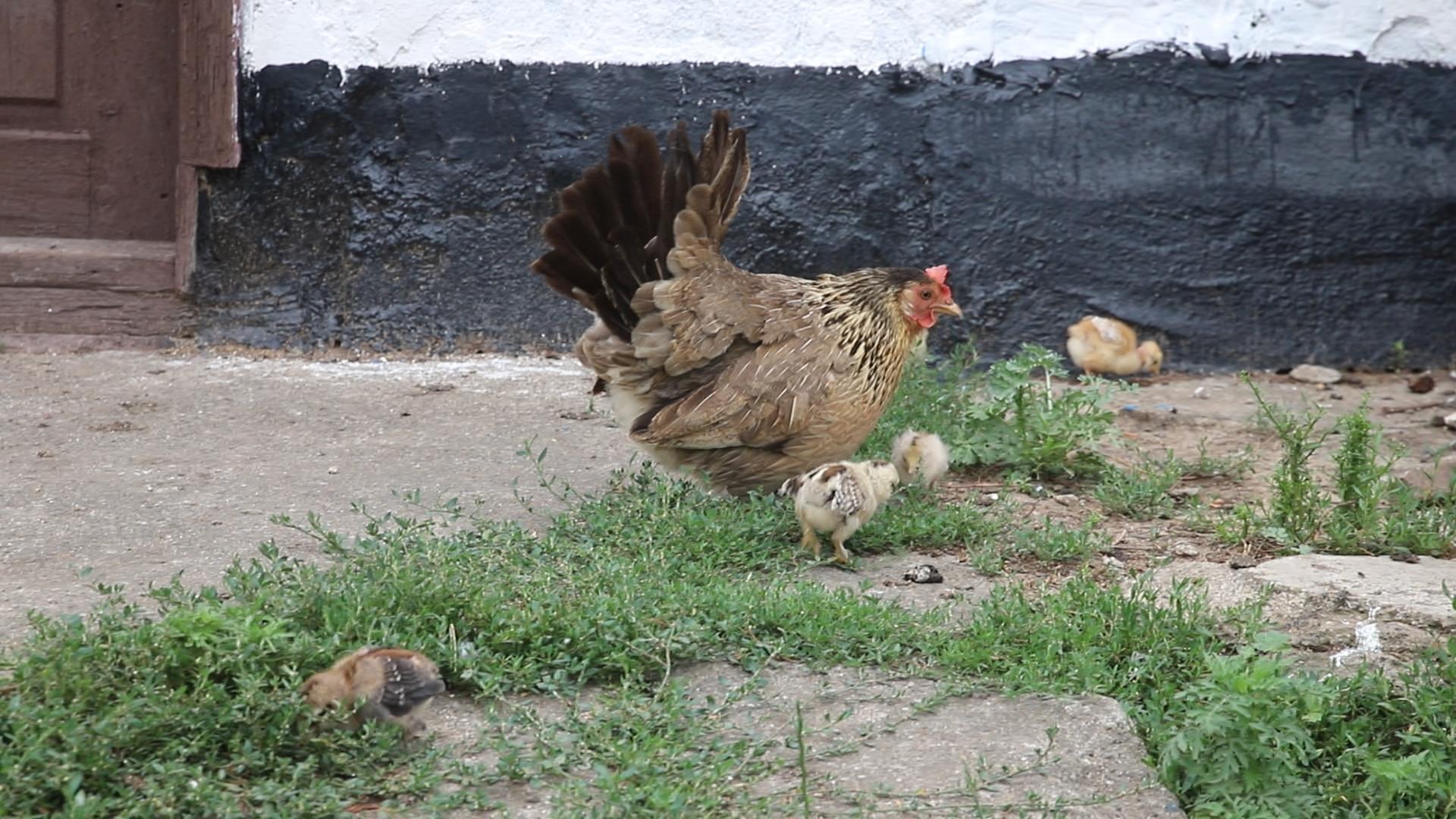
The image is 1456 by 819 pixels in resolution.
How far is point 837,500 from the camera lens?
450cm

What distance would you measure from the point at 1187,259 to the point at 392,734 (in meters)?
5.50

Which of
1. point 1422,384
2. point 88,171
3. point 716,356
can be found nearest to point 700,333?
point 716,356

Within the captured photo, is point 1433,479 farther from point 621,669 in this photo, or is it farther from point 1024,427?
point 621,669

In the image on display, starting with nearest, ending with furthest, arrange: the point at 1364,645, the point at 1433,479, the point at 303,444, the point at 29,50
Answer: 1. the point at 1364,645
2. the point at 1433,479
3. the point at 303,444
4. the point at 29,50

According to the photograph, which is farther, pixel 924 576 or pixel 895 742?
pixel 924 576

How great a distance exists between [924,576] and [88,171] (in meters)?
4.84

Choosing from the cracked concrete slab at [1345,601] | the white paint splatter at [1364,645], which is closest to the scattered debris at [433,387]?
the cracked concrete slab at [1345,601]

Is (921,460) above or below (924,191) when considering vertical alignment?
below

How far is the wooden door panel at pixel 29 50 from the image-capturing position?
23.0ft

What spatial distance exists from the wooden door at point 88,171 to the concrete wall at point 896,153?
37 centimetres

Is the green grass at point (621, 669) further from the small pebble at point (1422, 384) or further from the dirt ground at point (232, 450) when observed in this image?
the small pebble at point (1422, 384)

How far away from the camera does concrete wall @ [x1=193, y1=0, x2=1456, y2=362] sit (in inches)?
281

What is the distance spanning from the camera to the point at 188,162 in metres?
6.98

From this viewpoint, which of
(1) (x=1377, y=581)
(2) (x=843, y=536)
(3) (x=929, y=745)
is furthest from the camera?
(2) (x=843, y=536)
